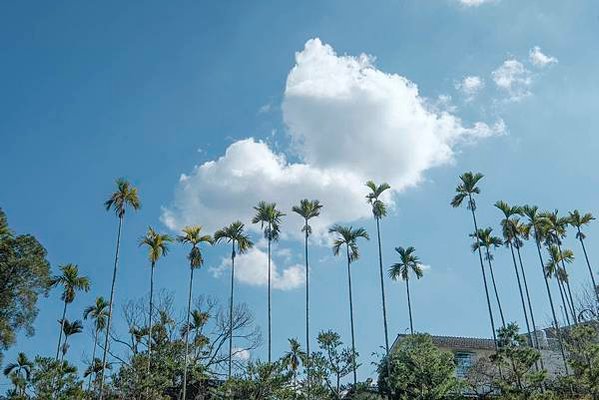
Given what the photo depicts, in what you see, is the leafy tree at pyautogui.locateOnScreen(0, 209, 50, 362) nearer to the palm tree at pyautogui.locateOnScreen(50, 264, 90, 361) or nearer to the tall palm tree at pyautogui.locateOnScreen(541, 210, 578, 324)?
the palm tree at pyautogui.locateOnScreen(50, 264, 90, 361)

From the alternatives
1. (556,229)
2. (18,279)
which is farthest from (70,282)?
(556,229)

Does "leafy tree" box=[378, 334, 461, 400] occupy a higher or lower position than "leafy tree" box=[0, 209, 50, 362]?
lower

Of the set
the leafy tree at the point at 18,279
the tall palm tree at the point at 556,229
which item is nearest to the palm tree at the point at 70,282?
the leafy tree at the point at 18,279

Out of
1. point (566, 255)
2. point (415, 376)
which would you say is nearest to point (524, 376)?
point (415, 376)

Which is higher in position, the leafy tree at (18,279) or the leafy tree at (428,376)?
the leafy tree at (18,279)

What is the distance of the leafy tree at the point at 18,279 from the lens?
39.2 metres

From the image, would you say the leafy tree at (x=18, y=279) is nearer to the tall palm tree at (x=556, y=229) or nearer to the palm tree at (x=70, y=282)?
the palm tree at (x=70, y=282)

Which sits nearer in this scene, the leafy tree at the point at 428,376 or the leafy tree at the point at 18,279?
the leafy tree at the point at 428,376

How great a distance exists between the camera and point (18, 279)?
3981cm

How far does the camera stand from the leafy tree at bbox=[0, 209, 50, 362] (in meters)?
39.2

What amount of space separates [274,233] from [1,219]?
66.9ft

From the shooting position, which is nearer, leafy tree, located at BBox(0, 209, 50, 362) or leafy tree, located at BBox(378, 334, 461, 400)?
leafy tree, located at BBox(378, 334, 461, 400)

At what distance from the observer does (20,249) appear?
Result: 40344 mm

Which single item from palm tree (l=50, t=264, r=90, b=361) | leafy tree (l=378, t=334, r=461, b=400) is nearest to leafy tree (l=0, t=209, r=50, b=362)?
palm tree (l=50, t=264, r=90, b=361)
